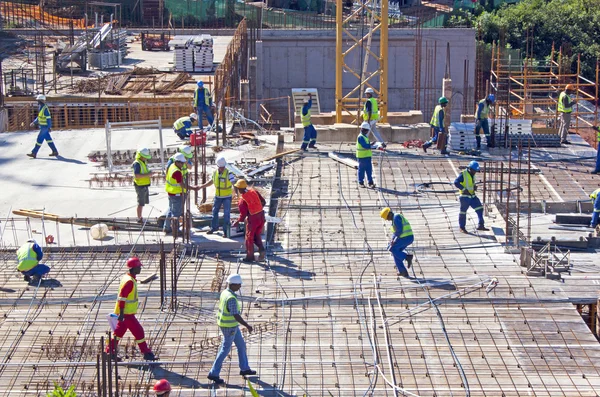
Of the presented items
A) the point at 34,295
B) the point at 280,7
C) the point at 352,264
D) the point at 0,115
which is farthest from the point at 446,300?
the point at 280,7

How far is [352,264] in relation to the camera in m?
16.7

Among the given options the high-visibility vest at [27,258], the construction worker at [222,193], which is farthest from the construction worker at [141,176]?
the high-visibility vest at [27,258]

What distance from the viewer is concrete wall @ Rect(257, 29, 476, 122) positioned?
36000 mm

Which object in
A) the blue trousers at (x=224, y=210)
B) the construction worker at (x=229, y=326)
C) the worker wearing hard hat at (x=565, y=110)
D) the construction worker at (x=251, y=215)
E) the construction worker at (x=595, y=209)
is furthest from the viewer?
the worker wearing hard hat at (x=565, y=110)

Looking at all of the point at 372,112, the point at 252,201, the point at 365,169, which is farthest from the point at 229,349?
the point at 372,112

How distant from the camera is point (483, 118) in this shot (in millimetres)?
23531

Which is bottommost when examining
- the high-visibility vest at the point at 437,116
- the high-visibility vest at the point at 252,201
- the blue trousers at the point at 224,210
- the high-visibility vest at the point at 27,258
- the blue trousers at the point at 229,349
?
the blue trousers at the point at 229,349

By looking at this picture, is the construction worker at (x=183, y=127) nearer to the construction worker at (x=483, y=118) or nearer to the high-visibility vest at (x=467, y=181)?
the construction worker at (x=483, y=118)

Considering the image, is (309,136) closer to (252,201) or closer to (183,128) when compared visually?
(183,128)

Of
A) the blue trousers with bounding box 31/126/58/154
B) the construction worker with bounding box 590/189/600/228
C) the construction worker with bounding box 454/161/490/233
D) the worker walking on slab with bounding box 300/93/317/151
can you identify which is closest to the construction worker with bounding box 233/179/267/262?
the construction worker with bounding box 454/161/490/233

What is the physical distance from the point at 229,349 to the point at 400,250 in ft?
14.1

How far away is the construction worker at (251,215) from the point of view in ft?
52.6

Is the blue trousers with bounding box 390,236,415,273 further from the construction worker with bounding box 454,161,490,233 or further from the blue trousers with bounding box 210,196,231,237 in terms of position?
the blue trousers with bounding box 210,196,231,237

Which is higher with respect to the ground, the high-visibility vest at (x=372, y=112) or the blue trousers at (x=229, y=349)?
the high-visibility vest at (x=372, y=112)
